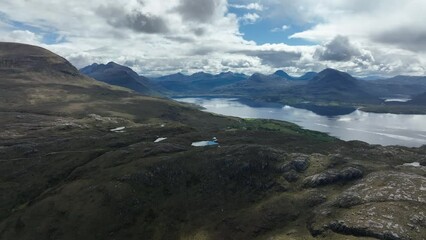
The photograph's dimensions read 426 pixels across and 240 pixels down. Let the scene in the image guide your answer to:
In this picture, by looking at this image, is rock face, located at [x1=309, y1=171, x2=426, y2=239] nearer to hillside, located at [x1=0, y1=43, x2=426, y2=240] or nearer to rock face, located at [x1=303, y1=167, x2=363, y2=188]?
hillside, located at [x1=0, y1=43, x2=426, y2=240]

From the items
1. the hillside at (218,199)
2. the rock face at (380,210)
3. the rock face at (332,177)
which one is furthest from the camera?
the rock face at (332,177)

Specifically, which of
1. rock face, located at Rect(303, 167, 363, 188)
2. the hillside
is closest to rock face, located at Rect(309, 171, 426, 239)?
the hillside

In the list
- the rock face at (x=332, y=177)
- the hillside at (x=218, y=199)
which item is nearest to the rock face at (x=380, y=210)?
the hillside at (x=218, y=199)

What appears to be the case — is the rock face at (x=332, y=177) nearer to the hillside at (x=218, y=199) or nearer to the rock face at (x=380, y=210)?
the hillside at (x=218, y=199)

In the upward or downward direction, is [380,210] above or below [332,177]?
below

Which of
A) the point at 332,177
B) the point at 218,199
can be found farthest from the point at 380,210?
the point at 218,199

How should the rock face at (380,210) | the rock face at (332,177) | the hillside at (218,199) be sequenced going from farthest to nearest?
1. the rock face at (332,177)
2. the hillside at (218,199)
3. the rock face at (380,210)

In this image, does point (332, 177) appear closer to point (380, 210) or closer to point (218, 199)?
point (380, 210)

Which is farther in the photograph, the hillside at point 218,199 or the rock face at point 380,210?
the hillside at point 218,199
